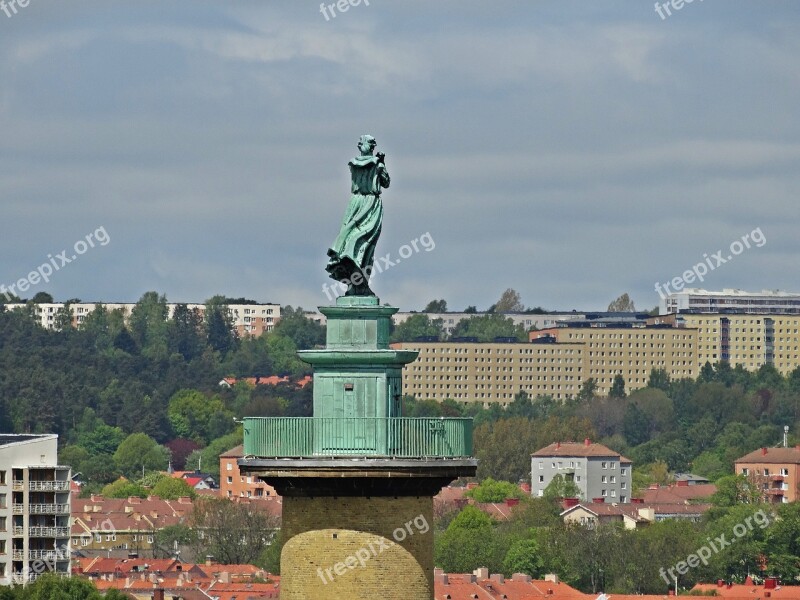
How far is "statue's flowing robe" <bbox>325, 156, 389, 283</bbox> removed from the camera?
923 inches

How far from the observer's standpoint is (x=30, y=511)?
11169cm

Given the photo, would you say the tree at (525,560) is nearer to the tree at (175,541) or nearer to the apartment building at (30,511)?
the tree at (175,541)

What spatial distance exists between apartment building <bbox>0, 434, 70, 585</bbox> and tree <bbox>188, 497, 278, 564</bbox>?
42.4m

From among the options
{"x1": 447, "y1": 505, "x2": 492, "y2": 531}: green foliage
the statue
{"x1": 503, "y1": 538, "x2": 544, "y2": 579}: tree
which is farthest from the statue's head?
{"x1": 447, "y1": 505, "x2": 492, "y2": 531}: green foliage

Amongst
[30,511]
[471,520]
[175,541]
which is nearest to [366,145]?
[30,511]

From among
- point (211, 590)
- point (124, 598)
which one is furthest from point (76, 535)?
point (124, 598)

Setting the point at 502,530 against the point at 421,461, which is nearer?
the point at 421,461

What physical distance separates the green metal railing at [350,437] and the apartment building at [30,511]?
287 feet

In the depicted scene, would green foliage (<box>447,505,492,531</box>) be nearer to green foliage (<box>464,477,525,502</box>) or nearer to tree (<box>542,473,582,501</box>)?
tree (<box>542,473,582,501</box>)

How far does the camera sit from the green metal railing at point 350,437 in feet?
75.5

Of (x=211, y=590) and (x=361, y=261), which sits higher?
(x=361, y=261)

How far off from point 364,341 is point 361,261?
2.40ft

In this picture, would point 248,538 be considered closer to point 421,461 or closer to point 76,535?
point 76,535

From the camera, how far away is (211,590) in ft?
370
